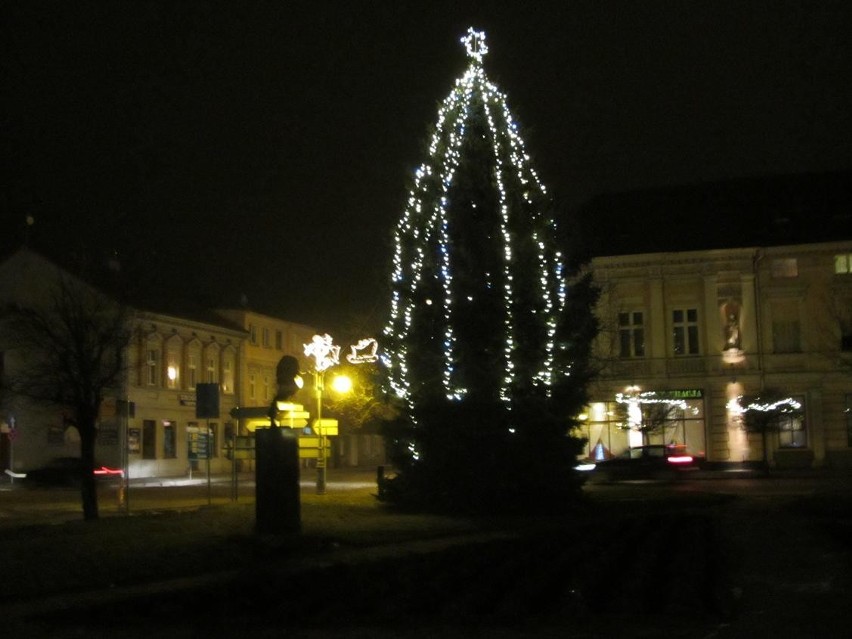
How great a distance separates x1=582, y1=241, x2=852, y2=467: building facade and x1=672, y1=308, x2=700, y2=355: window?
5 centimetres

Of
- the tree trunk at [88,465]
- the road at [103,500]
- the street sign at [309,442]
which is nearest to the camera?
the tree trunk at [88,465]

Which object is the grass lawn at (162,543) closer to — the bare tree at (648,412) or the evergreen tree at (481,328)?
the evergreen tree at (481,328)

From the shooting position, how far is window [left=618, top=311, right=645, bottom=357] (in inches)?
2228

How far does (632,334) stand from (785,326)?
7381 mm

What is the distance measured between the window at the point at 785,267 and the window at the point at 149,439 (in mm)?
33883

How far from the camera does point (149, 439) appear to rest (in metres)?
62.4

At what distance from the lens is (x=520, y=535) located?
20828mm

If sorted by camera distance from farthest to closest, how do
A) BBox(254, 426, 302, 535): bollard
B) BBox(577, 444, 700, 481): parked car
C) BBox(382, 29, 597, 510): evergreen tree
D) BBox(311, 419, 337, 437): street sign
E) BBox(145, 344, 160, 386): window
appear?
1. BBox(145, 344, 160, 386): window
2. BBox(577, 444, 700, 481): parked car
3. BBox(311, 419, 337, 437): street sign
4. BBox(382, 29, 597, 510): evergreen tree
5. BBox(254, 426, 302, 535): bollard

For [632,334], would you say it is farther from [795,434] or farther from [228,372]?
[228,372]

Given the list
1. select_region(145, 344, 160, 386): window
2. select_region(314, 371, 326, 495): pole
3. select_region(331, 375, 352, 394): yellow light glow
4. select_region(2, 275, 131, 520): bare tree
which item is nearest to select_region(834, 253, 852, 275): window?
select_region(331, 375, 352, 394): yellow light glow

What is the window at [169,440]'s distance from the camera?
63.9 meters

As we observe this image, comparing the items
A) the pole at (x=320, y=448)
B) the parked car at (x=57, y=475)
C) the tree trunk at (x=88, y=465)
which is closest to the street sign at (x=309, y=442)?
the pole at (x=320, y=448)

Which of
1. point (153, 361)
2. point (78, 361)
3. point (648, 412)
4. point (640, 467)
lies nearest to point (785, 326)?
point (648, 412)

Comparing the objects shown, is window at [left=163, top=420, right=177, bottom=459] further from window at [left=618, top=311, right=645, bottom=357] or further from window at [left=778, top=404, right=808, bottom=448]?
window at [left=778, top=404, right=808, bottom=448]
